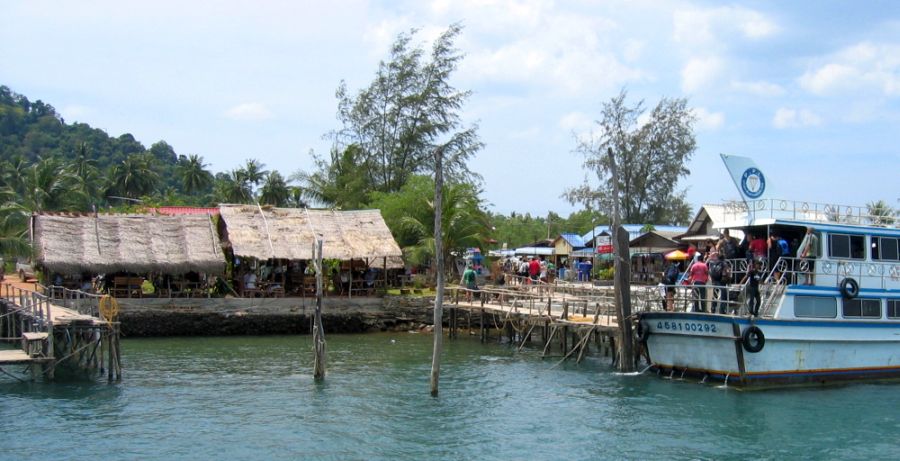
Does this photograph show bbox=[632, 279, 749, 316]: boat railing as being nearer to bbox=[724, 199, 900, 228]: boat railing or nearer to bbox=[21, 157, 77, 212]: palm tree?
bbox=[724, 199, 900, 228]: boat railing

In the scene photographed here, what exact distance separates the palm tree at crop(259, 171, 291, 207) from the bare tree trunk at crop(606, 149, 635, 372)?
53123 millimetres

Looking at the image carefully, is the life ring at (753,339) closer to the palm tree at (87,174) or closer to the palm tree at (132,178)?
the palm tree at (87,174)

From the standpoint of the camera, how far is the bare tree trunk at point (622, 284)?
2275 cm

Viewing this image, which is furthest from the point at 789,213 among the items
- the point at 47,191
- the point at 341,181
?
the point at 47,191

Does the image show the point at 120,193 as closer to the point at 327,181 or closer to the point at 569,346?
the point at 327,181

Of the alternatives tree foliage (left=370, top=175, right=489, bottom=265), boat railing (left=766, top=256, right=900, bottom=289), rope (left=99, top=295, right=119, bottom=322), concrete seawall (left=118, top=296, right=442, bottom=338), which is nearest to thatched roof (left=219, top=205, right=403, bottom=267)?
concrete seawall (left=118, top=296, right=442, bottom=338)

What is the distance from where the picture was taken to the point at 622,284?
2292 centimetres

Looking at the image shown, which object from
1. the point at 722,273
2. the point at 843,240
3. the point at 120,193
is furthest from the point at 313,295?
the point at 120,193

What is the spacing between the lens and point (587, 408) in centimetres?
2003

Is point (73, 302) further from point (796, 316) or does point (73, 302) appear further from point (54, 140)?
point (54, 140)

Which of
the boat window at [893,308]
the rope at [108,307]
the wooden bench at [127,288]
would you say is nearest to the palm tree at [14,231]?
the wooden bench at [127,288]

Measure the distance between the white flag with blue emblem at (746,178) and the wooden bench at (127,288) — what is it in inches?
942

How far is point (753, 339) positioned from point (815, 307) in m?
2.47

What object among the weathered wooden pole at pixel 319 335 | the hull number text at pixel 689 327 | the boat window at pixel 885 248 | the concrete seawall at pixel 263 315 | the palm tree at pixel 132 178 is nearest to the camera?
the hull number text at pixel 689 327
